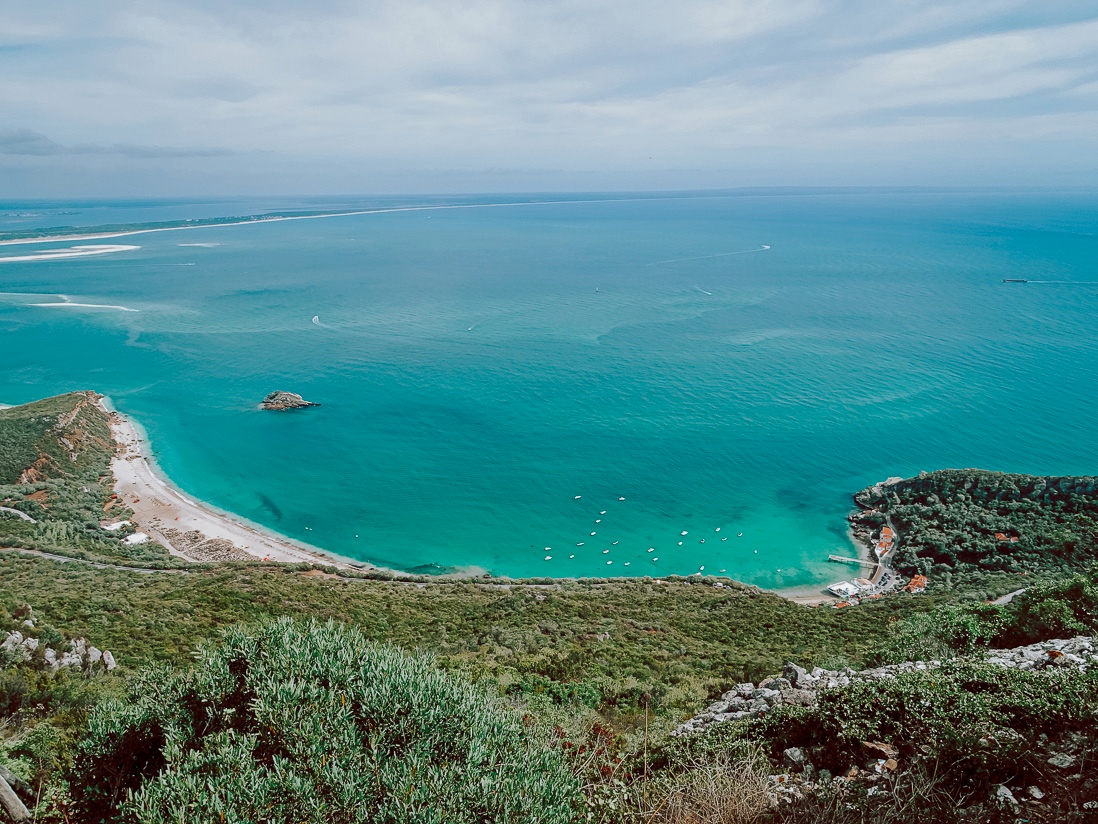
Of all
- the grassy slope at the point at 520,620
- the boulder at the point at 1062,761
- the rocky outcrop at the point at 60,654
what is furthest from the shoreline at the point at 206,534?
the boulder at the point at 1062,761

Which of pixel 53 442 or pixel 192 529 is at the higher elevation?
pixel 53 442

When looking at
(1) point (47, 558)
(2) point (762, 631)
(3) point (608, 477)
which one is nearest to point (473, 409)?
(3) point (608, 477)

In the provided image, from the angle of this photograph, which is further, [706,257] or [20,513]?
[706,257]

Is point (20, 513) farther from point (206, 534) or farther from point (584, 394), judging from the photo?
point (584, 394)

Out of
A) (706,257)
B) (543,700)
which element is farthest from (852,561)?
(706,257)

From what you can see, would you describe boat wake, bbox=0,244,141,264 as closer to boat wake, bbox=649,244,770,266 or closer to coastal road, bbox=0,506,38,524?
boat wake, bbox=649,244,770,266

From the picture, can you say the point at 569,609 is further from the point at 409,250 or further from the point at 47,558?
the point at 409,250

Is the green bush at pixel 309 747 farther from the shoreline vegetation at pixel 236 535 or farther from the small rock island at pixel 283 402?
the small rock island at pixel 283 402
